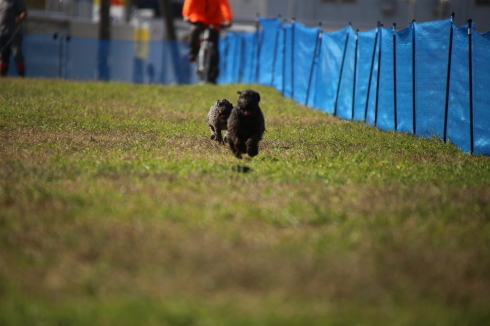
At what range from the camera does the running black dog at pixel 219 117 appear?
10594mm

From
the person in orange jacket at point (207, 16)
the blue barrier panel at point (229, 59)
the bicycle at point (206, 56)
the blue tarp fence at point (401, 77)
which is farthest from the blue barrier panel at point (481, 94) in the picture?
the blue barrier panel at point (229, 59)

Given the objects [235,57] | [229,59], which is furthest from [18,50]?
[229,59]

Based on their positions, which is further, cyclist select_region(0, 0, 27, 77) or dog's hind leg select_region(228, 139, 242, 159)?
cyclist select_region(0, 0, 27, 77)

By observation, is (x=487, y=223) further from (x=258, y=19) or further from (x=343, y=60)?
(x=258, y=19)

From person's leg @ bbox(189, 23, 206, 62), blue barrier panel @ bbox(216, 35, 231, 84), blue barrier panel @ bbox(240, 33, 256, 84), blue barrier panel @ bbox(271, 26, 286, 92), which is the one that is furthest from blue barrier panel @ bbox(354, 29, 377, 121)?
blue barrier panel @ bbox(216, 35, 231, 84)

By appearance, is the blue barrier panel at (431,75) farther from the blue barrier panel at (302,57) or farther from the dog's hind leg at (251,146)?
the blue barrier panel at (302,57)

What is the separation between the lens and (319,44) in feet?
59.4

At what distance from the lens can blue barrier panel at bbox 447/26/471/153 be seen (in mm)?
11187

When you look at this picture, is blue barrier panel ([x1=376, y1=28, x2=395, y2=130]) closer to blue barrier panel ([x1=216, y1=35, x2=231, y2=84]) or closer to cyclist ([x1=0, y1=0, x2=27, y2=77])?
cyclist ([x1=0, y1=0, x2=27, y2=77])

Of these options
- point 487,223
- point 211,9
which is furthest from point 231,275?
point 211,9

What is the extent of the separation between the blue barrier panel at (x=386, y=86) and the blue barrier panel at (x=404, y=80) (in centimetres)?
26

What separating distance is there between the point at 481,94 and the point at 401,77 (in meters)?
2.59

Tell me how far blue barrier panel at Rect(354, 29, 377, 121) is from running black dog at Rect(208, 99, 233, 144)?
15.7ft

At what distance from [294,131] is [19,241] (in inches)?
311
